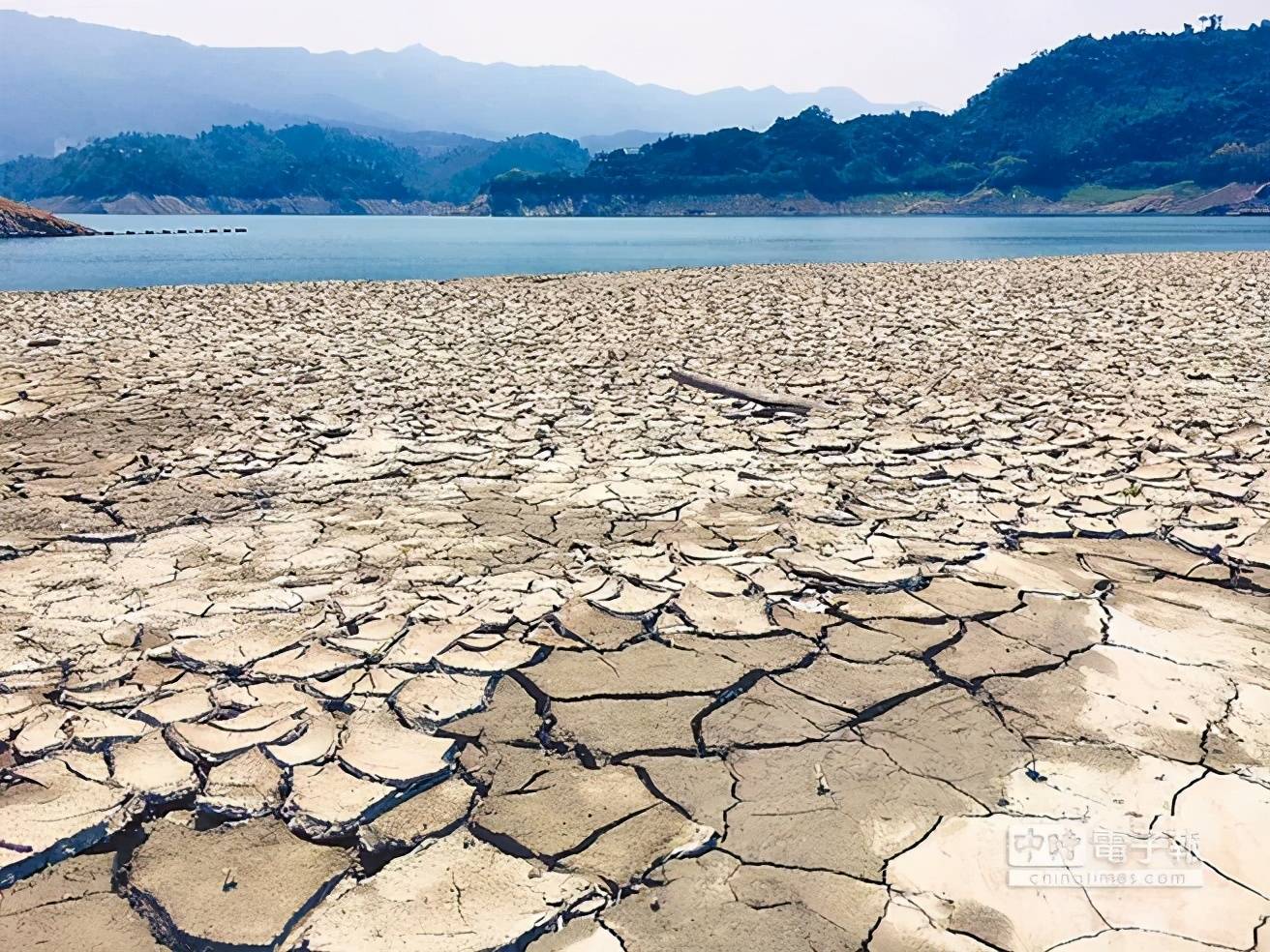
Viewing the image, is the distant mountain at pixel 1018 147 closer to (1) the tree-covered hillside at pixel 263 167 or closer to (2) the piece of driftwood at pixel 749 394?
(1) the tree-covered hillside at pixel 263 167

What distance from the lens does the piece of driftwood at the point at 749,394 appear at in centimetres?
570

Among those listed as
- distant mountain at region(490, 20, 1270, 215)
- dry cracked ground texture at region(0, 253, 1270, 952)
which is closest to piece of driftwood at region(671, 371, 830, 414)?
dry cracked ground texture at region(0, 253, 1270, 952)

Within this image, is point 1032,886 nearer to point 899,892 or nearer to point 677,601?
point 899,892

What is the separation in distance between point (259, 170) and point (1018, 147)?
10022cm

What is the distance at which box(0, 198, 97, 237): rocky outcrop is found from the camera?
4972cm

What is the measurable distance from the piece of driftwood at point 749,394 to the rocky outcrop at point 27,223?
56000 mm

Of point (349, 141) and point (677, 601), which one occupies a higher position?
point (349, 141)

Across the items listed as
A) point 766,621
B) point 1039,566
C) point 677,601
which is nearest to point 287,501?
point 677,601

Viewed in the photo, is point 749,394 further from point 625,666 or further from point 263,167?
point 263,167

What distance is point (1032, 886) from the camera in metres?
1.77

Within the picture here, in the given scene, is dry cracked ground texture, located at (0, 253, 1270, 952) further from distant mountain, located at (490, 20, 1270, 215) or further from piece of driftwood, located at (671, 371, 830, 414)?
distant mountain, located at (490, 20, 1270, 215)

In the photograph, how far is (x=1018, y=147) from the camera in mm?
106562

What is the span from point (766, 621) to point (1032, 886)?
4.07 feet
